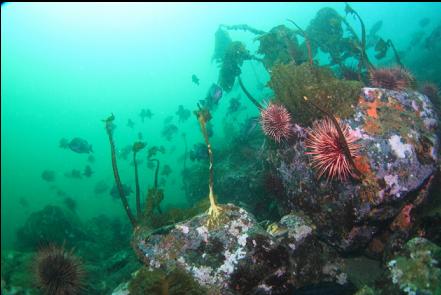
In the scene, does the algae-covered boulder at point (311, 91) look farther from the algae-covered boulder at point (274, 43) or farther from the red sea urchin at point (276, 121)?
the algae-covered boulder at point (274, 43)

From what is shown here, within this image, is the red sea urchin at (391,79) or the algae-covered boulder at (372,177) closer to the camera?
the algae-covered boulder at (372,177)

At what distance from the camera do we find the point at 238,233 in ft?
15.3

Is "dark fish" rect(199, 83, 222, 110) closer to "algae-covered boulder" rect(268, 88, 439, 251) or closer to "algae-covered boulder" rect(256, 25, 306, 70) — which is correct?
"algae-covered boulder" rect(256, 25, 306, 70)

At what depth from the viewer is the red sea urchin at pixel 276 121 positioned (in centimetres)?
588

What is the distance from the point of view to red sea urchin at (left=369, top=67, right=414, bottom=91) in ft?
23.5

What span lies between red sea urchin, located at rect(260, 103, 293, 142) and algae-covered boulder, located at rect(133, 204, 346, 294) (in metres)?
1.87

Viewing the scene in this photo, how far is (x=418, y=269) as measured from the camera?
3590mm

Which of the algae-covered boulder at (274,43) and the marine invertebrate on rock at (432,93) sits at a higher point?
the algae-covered boulder at (274,43)

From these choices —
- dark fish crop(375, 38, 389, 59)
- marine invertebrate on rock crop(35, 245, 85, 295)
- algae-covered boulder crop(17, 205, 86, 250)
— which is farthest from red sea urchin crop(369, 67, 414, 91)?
algae-covered boulder crop(17, 205, 86, 250)

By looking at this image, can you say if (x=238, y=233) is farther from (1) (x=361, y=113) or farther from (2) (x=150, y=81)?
(2) (x=150, y=81)

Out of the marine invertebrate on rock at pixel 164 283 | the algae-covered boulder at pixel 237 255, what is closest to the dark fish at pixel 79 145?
the algae-covered boulder at pixel 237 255

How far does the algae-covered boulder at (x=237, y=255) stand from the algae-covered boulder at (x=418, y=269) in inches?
54.6

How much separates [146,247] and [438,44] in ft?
108

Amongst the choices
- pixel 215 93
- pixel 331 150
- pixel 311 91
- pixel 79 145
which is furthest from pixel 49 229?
pixel 331 150
